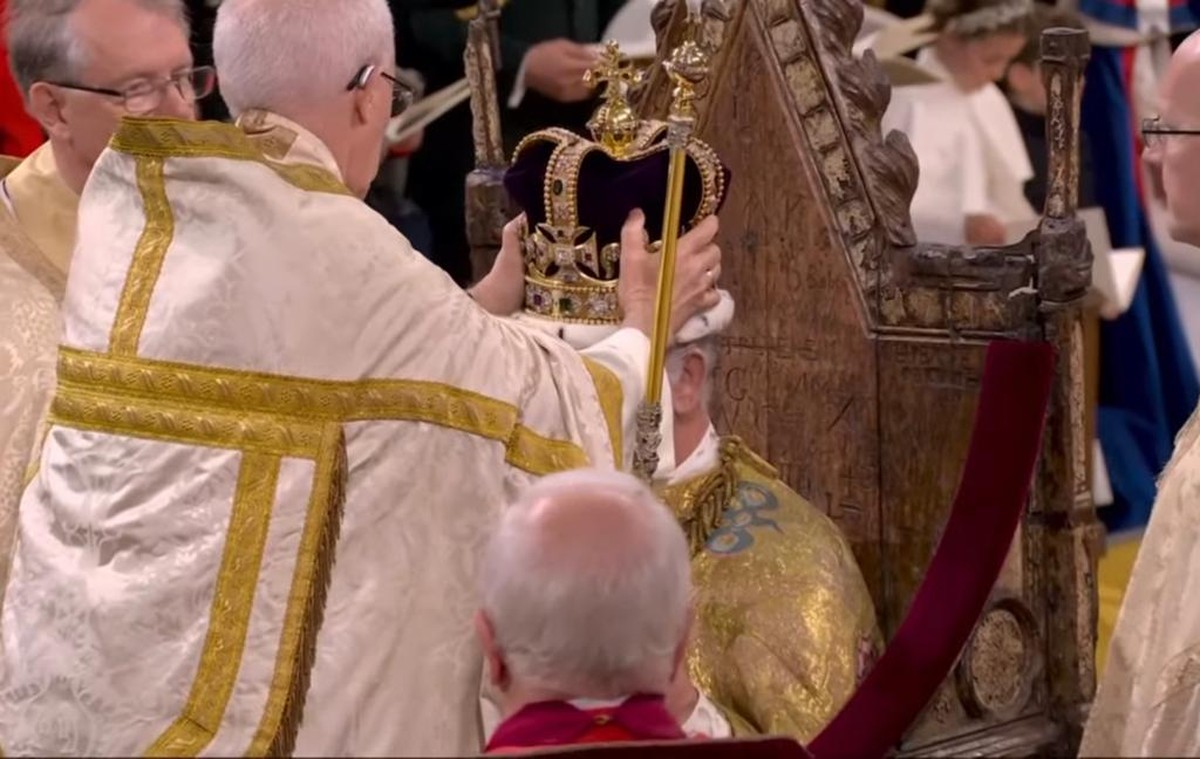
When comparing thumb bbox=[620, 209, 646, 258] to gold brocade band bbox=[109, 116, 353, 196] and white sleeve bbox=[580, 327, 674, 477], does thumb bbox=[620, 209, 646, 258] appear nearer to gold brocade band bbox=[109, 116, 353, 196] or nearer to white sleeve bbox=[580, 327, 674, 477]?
white sleeve bbox=[580, 327, 674, 477]

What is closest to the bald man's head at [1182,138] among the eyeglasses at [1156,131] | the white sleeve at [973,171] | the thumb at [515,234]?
the eyeglasses at [1156,131]

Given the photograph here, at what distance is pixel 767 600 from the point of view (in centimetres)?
379

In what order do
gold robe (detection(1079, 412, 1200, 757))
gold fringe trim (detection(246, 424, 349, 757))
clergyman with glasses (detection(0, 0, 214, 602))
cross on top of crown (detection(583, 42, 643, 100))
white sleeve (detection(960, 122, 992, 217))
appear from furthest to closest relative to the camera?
white sleeve (detection(960, 122, 992, 217))
clergyman with glasses (detection(0, 0, 214, 602))
cross on top of crown (detection(583, 42, 643, 100))
gold robe (detection(1079, 412, 1200, 757))
gold fringe trim (detection(246, 424, 349, 757))

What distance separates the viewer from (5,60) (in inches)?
215

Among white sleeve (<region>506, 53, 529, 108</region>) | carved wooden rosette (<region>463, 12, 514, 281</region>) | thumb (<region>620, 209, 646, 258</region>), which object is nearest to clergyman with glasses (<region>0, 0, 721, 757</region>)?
thumb (<region>620, 209, 646, 258</region>)

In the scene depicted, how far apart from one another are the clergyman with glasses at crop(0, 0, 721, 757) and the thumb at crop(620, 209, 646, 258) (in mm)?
330

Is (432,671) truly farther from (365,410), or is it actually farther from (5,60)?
(5,60)

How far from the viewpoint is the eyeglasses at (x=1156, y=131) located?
3.53m

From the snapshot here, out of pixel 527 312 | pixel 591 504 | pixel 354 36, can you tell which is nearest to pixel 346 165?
pixel 354 36

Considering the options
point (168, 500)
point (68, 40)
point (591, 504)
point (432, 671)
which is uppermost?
point (68, 40)

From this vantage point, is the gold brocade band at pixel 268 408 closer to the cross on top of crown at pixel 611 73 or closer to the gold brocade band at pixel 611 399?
the gold brocade band at pixel 611 399

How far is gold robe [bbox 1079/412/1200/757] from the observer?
333cm

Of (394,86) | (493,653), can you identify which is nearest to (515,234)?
(394,86)

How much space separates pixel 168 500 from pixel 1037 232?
146cm
